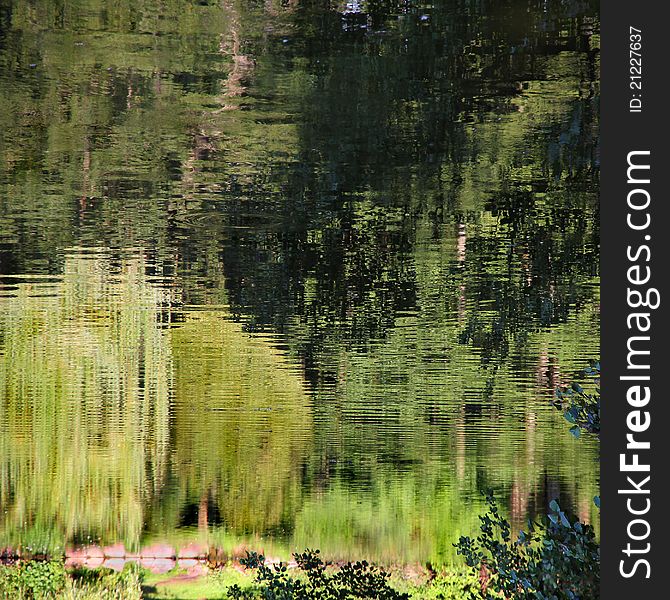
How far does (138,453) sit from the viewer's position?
212cm

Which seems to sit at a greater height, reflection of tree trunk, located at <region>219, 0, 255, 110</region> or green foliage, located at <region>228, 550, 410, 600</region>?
reflection of tree trunk, located at <region>219, 0, 255, 110</region>

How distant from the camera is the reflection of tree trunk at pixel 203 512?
7.10ft

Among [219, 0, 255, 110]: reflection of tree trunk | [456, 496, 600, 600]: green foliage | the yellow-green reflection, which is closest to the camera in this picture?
[456, 496, 600, 600]: green foliage

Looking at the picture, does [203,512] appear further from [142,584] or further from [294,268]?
[294,268]

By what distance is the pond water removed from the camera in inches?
75.7

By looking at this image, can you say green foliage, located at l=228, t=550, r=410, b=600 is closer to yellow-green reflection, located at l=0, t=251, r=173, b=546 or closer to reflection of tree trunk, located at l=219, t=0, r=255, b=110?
yellow-green reflection, located at l=0, t=251, r=173, b=546

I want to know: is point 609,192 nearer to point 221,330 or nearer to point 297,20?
point 297,20

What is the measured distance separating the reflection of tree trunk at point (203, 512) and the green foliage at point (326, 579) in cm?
17

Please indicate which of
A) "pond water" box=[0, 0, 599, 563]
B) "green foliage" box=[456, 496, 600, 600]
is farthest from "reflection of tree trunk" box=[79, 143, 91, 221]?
"green foliage" box=[456, 496, 600, 600]

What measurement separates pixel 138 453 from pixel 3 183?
0.88m

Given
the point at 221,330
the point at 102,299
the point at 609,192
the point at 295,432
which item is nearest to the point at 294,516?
the point at 295,432

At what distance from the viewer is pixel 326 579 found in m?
2.20

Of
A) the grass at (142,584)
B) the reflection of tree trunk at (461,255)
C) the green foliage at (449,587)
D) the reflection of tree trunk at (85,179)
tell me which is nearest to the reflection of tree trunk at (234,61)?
the reflection of tree trunk at (85,179)

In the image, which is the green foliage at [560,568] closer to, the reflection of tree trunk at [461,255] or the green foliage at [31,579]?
the reflection of tree trunk at [461,255]
